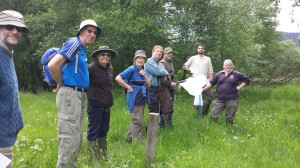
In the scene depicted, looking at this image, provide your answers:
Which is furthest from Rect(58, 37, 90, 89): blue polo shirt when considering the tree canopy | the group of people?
the tree canopy

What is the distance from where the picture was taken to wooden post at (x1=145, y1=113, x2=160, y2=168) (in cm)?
470

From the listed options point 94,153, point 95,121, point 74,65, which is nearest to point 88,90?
point 95,121

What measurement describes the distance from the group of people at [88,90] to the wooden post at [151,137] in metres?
0.84

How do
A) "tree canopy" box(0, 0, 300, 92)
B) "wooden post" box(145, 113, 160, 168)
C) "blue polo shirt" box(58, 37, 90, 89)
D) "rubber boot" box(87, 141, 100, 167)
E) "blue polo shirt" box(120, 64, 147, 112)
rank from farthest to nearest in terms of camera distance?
"tree canopy" box(0, 0, 300, 92), "blue polo shirt" box(120, 64, 147, 112), "rubber boot" box(87, 141, 100, 167), "wooden post" box(145, 113, 160, 168), "blue polo shirt" box(58, 37, 90, 89)

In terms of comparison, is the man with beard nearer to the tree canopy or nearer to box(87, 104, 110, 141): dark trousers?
the tree canopy

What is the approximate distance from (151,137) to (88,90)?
55.1 inches

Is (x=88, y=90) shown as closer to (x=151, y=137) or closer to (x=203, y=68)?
(x=151, y=137)

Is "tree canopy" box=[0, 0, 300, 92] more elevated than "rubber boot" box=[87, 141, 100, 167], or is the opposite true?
"tree canopy" box=[0, 0, 300, 92]

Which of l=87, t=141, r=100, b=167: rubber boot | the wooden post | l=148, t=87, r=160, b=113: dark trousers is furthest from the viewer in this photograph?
l=148, t=87, r=160, b=113: dark trousers

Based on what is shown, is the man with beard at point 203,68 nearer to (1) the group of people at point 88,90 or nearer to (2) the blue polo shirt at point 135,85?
(1) the group of people at point 88,90

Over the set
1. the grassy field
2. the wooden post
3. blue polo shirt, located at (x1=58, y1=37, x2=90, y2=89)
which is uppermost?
blue polo shirt, located at (x1=58, y1=37, x2=90, y2=89)

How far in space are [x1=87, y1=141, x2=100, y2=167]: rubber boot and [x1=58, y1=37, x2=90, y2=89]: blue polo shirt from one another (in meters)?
1.23

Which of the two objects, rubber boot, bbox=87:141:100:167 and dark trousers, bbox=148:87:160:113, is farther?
dark trousers, bbox=148:87:160:113

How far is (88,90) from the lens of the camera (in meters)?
5.34
